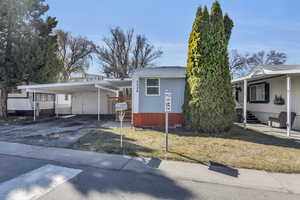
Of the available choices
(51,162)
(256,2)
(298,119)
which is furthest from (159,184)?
(256,2)

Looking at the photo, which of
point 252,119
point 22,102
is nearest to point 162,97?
point 252,119

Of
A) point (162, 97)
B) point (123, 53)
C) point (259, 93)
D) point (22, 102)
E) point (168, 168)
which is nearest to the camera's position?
point (168, 168)

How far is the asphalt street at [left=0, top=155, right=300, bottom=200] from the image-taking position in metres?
3.01

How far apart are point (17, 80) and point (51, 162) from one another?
11415 millimetres

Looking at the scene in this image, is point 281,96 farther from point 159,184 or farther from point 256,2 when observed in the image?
point 159,184

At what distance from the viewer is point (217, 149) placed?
5.73 metres

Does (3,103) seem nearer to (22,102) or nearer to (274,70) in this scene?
(22,102)

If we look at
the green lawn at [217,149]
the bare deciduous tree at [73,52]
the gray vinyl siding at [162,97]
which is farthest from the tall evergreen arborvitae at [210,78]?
the bare deciduous tree at [73,52]

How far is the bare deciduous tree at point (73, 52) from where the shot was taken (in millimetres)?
27309

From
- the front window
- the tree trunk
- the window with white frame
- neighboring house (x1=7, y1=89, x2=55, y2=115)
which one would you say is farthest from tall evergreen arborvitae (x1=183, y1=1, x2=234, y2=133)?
the tree trunk

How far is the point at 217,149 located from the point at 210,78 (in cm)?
343

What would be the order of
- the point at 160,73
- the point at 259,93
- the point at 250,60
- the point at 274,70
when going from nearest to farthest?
the point at 274,70 → the point at 160,73 → the point at 259,93 → the point at 250,60

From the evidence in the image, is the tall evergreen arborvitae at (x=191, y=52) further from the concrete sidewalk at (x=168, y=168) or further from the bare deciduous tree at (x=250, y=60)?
the bare deciduous tree at (x=250, y=60)

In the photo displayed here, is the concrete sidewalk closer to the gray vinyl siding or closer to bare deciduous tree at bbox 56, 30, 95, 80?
the gray vinyl siding
